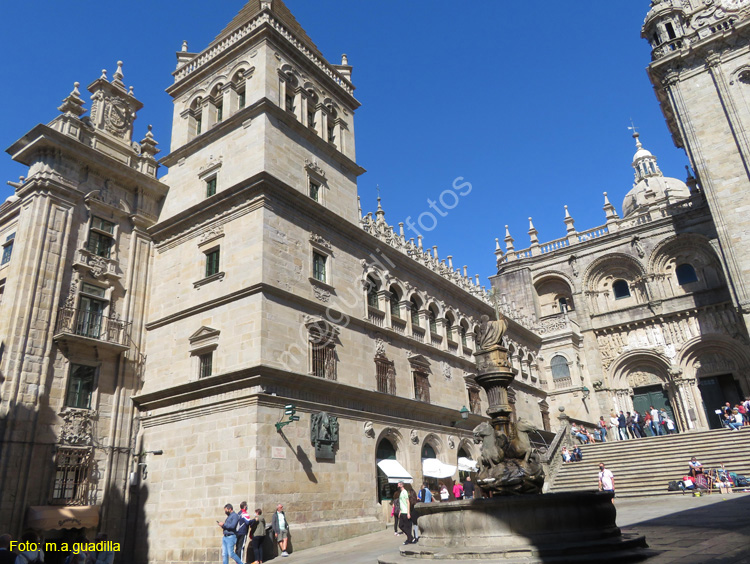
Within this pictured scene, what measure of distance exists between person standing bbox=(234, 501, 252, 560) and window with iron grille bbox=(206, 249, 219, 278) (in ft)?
30.1

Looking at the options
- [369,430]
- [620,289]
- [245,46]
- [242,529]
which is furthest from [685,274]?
[242,529]

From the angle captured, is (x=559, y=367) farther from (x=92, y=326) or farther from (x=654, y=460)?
(x=92, y=326)

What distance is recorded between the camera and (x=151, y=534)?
58.0 feet

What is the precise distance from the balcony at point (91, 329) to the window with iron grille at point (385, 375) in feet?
32.1

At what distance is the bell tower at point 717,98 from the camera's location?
2912 centimetres

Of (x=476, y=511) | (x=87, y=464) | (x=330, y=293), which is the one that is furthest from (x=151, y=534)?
(x=476, y=511)

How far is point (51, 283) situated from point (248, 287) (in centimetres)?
702

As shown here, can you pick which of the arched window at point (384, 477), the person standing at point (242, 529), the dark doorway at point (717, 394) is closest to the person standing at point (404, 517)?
the person standing at point (242, 529)

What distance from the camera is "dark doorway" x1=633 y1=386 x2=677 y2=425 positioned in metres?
35.6

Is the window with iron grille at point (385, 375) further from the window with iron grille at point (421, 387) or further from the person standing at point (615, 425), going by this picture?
the person standing at point (615, 425)

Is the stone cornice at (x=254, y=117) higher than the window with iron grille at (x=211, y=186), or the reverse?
the stone cornice at (x=254, y=117)

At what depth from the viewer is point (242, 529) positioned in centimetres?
1343

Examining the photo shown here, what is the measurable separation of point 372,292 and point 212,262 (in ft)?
23.3

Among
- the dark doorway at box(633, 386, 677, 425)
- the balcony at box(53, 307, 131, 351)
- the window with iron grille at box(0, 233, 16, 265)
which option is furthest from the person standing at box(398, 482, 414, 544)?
the dark doorway at box(633, 386, 677, 425)
